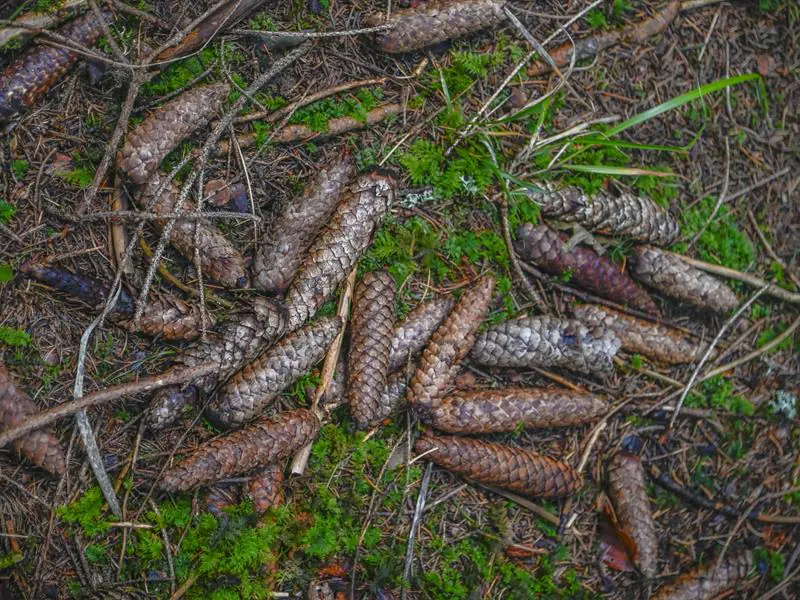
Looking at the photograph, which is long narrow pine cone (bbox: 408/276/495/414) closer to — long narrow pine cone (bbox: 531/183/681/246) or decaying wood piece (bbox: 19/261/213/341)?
long narrow pine cone (bbox: 531/183/681/246)

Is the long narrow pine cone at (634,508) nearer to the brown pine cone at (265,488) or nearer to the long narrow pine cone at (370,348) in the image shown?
the long narrow pine cone at (370,348)

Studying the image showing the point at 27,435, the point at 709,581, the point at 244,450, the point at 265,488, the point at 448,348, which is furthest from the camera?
the point at 709,581

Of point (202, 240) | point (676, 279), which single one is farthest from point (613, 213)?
point (202, 240)

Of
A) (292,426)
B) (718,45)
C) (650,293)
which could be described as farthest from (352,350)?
(718,45)

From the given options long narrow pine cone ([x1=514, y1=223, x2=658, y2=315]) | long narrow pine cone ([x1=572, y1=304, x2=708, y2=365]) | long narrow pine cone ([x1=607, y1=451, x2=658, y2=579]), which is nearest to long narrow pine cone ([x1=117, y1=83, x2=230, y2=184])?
long narrow pine cone ([x1=514, y1=223, x2=658, y2=315])

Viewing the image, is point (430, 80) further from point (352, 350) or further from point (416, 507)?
point (416, 507)

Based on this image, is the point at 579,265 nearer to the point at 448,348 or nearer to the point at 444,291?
the point at 444,291
